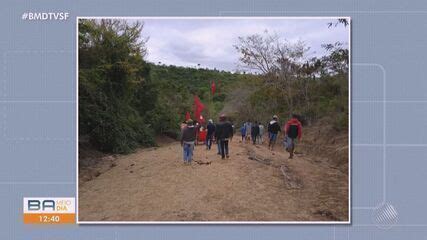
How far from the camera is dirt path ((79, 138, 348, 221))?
18.1 feet

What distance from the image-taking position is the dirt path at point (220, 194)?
18.1ft

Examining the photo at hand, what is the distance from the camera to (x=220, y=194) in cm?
646

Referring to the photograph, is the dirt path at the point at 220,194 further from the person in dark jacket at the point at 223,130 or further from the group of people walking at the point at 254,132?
the group of people walking at the point at 254,132

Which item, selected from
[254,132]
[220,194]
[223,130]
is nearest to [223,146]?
[223,130]

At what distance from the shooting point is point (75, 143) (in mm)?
5332

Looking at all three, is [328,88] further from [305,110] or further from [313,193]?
[313,193]

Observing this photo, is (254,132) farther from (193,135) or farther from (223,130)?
(193,135)
